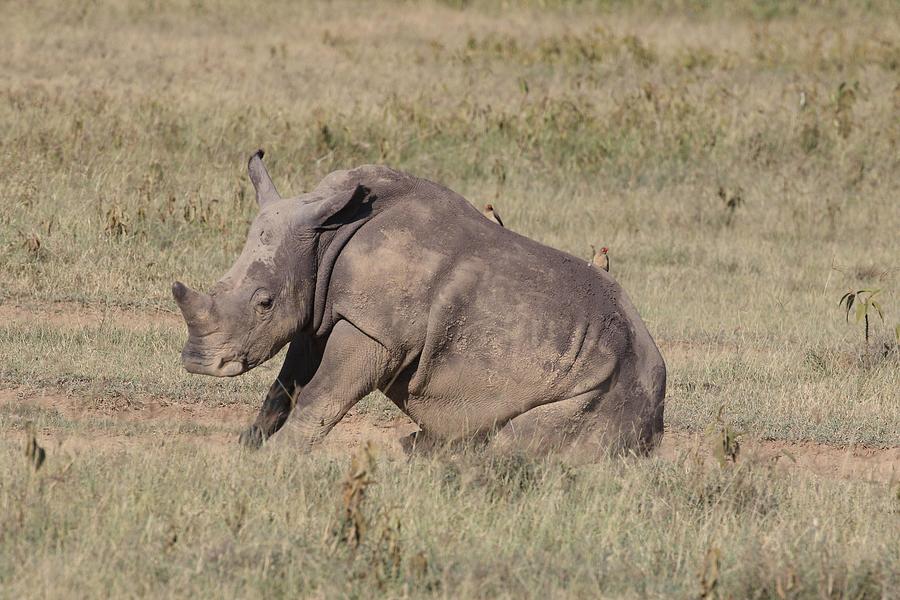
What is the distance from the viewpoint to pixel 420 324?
6941mm

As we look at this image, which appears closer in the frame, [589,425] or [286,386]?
[589,425]

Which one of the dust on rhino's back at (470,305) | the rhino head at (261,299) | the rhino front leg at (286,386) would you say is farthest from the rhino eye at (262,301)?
the rhino front leg at (286,386)

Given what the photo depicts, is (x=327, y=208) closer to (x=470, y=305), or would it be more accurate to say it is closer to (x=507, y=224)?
(x=470, y=305)

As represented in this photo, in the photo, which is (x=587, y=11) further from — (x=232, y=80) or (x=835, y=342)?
(x=835, y=342)

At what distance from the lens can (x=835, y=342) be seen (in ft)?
36.6

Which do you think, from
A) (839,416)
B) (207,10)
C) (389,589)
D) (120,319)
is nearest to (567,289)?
(389,589)

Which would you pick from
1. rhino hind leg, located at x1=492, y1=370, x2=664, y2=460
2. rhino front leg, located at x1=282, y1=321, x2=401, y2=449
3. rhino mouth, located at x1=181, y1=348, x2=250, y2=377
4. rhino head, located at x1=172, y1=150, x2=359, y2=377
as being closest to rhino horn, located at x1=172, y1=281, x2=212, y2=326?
rhino head, located at x1=172, y1=150, x2=359, y2=377

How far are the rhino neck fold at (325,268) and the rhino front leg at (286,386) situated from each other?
0.94 feet

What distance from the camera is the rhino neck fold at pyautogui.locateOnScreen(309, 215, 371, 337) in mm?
6914

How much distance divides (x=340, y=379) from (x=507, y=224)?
755cm

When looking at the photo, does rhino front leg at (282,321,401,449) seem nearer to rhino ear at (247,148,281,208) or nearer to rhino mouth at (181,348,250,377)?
rhino mouth at (181,348,250,377)

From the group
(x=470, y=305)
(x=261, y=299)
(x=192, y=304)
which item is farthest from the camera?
(x=470, y=305)

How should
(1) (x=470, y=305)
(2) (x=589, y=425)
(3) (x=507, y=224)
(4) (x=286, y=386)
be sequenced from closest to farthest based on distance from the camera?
1. (1) (x=470, y=305)
2. (2) (x=589, y=425)
3. (4) (x=286, y=386)
4. (3) (x=507, y=224)

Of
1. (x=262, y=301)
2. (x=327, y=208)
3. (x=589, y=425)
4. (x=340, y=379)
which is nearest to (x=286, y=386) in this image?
(x=340, y=379)
